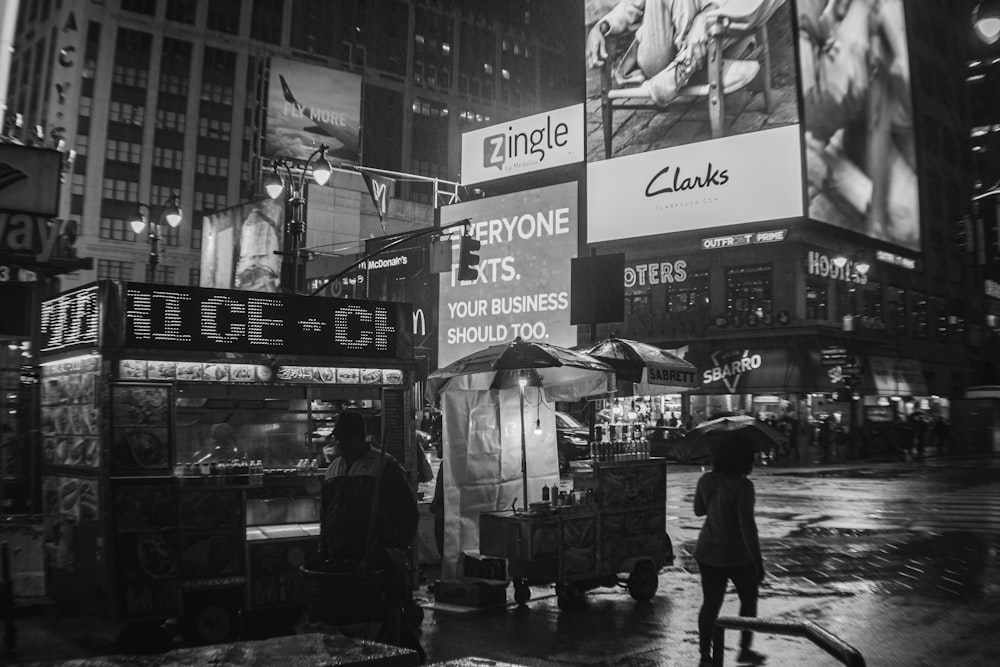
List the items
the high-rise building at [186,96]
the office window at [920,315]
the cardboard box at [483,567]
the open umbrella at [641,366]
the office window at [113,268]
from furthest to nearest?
1. the high-rise building at [186,96]
2. the office window at [113,268]
3. the office window at [920,315]
4. the open umbrella at [641,366]
5. the cardboard box at [483,567]

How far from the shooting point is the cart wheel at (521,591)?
1045 centimetres

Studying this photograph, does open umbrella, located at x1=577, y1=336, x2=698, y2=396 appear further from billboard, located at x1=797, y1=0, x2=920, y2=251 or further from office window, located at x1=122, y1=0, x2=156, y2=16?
office window, located at x1=122, y1=0, x2=156, y2=16

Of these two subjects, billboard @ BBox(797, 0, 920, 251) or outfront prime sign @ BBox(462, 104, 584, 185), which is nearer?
outfront prime sign @ BBox(462, 104, 584, 185)

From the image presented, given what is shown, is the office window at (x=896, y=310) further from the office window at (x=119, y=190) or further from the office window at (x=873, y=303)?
the office window at (x=119, y=190)

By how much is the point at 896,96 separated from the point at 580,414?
88.0 feet

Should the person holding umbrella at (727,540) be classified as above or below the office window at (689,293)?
below

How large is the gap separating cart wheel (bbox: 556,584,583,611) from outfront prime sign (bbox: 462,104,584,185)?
30360 mm

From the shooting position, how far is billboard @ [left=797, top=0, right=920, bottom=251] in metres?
43.1

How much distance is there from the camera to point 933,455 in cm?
4275

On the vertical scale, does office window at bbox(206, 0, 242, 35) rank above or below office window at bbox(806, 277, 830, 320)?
above

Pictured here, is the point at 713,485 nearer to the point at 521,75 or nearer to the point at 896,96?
the point at 896,96

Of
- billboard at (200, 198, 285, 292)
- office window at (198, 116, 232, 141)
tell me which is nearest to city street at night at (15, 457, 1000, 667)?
billboard at (200, 198, 285, 292)

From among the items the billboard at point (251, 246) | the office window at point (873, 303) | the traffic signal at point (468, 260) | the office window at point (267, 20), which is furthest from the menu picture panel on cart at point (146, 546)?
the office window at point (267, 20)

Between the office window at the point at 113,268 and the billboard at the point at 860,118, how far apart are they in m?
64.5
